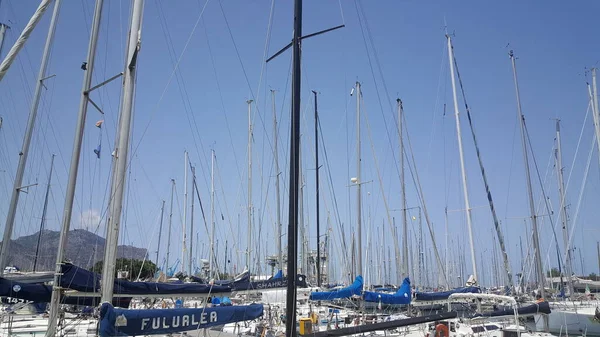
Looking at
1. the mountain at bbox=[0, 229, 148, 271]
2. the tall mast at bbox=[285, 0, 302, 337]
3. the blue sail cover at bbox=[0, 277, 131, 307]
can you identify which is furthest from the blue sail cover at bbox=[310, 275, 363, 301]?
the tall mast at bbox=[285, 0, 302, 337]

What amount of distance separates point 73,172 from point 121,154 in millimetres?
2038

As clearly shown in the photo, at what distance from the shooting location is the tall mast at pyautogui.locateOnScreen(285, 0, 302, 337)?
9328 mm

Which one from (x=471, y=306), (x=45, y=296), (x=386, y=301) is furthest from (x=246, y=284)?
(x=471, y=306)

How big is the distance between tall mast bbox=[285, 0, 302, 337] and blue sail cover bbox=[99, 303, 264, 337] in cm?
254

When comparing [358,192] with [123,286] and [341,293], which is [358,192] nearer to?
[341,293]

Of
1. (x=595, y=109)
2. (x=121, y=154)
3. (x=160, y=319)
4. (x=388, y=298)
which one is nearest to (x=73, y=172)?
(x=121, y=154)

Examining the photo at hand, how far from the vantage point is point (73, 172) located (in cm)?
1159

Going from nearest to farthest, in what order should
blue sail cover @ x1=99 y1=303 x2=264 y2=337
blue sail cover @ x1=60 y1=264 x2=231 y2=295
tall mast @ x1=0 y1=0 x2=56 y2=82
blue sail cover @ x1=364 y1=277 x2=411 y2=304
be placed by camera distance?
tall mast @ x1=0 y1=0 x2=56 y2=82 < blue sail cover @ x1=99 y1=303 x2=264 y2=337 < blue sail cover @ x1=60 y1=264 x2=231 y2=295 < blue sail cover @ x1=364 y1=277 x2=411 y2=304

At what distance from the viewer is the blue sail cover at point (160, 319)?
905cm

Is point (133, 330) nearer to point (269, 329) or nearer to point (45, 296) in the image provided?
point (45, 296)

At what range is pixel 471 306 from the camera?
3322cm

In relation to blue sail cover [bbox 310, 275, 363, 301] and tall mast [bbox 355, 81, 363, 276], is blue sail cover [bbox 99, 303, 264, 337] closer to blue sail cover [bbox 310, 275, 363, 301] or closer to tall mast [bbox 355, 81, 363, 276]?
blue sail cover [bbox 310, 275, 363, 301]

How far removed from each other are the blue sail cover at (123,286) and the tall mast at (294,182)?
3.70m

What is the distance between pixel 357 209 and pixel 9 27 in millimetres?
19763
